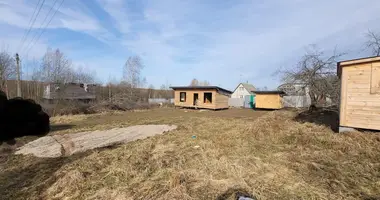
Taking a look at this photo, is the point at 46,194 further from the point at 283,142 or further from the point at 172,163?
the point at 283,142

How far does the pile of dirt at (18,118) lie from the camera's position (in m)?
6.39

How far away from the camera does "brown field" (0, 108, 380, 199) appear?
2924 mm

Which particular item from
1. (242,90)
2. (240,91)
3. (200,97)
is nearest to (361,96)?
(200,97)

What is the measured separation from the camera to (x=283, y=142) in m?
5.86

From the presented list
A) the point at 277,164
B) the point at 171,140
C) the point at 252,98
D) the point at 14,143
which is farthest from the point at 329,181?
the point at 252,98

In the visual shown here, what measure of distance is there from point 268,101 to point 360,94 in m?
14.7

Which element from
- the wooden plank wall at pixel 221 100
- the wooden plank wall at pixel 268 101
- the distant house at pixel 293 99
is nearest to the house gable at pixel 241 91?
the distant house at pixel 293 99

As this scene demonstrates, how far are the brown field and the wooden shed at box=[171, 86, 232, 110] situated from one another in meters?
13.5

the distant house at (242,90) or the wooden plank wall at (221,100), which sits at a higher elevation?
the distant house at (242,90)

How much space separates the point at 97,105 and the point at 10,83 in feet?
33.9

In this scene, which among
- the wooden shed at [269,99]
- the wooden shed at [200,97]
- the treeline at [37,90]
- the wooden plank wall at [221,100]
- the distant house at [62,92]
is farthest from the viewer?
the wooden shed at [269,99]

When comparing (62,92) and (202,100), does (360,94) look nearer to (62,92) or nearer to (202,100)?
(202,100)

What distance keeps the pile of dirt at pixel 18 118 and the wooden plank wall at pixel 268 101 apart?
1925 cm

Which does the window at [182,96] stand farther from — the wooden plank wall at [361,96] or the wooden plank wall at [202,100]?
the wooden plank wall at [361,96]
